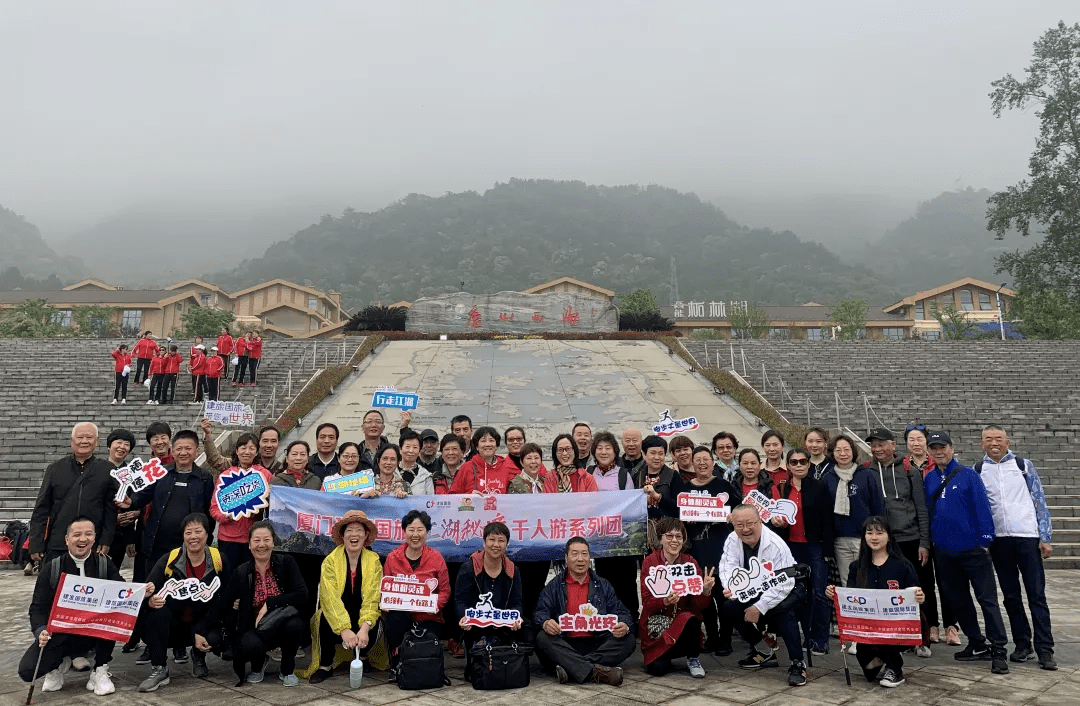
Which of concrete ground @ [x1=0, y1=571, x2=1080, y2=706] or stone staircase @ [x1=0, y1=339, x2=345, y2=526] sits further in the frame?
stone staircase @ [x1=0, y1=339, x2=345, y2=526]

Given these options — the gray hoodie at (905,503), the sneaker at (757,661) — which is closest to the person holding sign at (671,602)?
the sneaker at (757,661)

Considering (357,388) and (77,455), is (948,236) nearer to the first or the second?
(357,388)

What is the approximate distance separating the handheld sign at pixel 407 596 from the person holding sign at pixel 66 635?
5.38 feet

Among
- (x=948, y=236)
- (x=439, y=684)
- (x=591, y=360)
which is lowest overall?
(x=439, y=684)

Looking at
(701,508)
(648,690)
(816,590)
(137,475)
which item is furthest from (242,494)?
(816,590)

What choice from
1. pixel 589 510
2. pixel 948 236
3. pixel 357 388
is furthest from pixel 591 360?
pixel 948 236

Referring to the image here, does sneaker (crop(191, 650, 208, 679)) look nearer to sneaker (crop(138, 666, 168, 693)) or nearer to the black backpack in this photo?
sneaker (crop(138, 666, 168, 693))

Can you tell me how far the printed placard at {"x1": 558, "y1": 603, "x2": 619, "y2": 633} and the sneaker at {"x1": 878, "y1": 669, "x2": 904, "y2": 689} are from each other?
179 cm

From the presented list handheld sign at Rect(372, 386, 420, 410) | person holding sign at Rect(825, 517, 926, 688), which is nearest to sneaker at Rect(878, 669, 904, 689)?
person holding sign at Rect(825, 517, 926, 688)

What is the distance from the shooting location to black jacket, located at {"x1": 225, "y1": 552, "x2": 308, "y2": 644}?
4527 mm

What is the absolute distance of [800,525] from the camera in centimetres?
530

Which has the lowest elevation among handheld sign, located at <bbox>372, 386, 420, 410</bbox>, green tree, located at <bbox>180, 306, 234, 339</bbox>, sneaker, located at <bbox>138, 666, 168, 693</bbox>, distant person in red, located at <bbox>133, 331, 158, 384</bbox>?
sneaker, located at <bbox>138, 666, 168, 693</bbox>

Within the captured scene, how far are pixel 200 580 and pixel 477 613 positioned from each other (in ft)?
6.65

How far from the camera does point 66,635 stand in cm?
425
